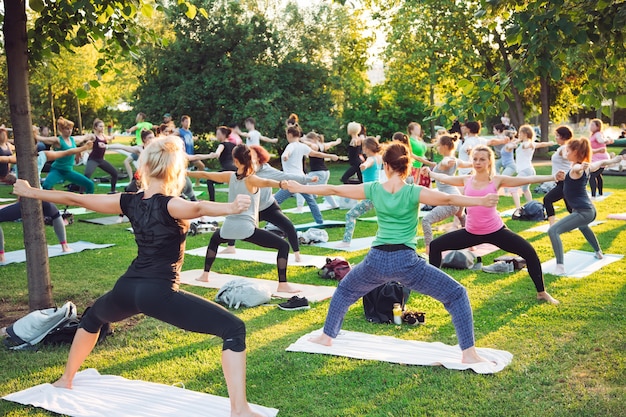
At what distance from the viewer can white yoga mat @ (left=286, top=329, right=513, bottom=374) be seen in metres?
5.44

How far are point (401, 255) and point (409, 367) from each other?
3.04 feet

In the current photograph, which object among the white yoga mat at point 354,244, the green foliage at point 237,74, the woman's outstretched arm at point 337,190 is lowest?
the white yoga mat at point 354,244

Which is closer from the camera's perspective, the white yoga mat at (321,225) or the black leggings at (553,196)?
the black leggings at (553,196)

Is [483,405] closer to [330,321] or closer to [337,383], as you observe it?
[337,383]

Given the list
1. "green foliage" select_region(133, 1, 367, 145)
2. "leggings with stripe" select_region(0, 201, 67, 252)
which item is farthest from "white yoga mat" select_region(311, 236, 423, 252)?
"green foliage" select_region(133, 1, 367, 145)

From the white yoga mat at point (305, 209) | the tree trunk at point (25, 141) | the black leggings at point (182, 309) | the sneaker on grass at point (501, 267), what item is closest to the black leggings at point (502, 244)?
the sneaker on grass at point (501, 267)

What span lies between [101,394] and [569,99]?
116 ft

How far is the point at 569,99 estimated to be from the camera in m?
36.0

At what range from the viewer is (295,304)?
7316 mm

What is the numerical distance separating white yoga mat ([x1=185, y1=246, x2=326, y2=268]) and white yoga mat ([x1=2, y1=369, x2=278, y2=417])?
4.62m

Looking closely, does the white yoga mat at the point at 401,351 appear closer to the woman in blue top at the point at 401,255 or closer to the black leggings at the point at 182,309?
the woman in blue top at the point at 401,255

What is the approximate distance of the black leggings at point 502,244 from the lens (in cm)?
714

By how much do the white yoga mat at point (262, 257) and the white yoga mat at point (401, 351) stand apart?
3319mm

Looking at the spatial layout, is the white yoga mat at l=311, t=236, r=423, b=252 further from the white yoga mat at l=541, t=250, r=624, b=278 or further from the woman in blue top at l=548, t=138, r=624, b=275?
the woman in blue top at l=548, t=138, r=624, b=275
